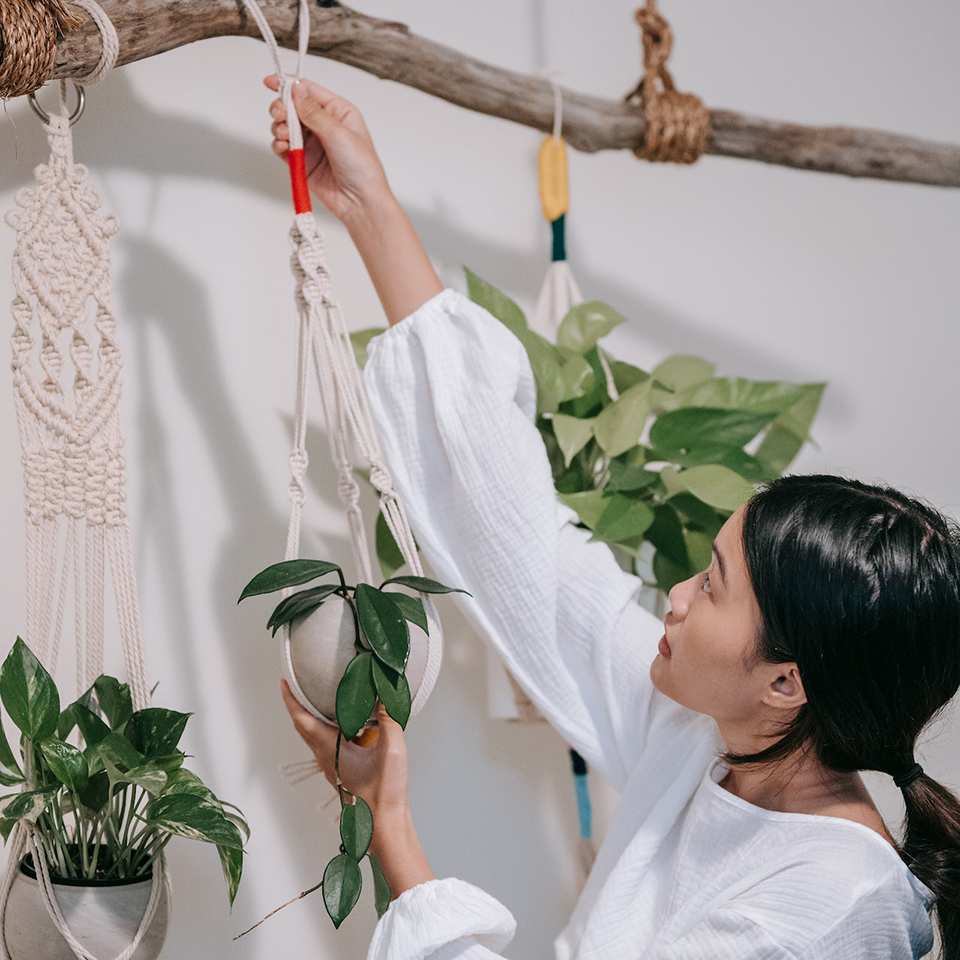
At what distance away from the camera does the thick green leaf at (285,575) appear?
2.60 ft

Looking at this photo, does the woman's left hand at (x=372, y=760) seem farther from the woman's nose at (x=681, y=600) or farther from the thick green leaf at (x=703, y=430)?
the thick green leaf at (x=703, y=430)

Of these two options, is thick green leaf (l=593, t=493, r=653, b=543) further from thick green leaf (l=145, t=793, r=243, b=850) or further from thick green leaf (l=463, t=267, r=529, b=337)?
thick green leaf (l=145, t=793, r=243, b=850)

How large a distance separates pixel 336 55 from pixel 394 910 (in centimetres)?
84

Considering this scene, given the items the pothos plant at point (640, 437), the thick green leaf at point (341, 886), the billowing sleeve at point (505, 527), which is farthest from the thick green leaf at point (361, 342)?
the thick green leaf at point (341, 886)

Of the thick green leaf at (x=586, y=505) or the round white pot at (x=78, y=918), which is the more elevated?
the thick green leaf at (x=586, y=505)

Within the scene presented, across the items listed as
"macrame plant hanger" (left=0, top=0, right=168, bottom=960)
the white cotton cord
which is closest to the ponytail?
"macrame plant hanger" (left=0, top=0, right=168, bottom=960)

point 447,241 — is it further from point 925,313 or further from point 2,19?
point 925,313

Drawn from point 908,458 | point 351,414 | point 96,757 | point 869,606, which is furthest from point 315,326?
point 908,458

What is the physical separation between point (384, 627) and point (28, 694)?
0.91 feet

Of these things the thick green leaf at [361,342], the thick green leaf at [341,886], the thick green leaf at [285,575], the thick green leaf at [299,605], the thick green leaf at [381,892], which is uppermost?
the thick green leaf at [361,342]

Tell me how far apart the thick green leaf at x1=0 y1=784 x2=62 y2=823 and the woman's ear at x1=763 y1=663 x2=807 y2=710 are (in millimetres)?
583

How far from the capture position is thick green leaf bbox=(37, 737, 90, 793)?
29.7 inches

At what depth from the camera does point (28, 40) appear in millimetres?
785

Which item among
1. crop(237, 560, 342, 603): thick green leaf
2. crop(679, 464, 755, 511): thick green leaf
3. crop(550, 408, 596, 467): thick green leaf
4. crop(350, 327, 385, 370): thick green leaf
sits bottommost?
crop(237, 560, 342, 603): thick green leaf
